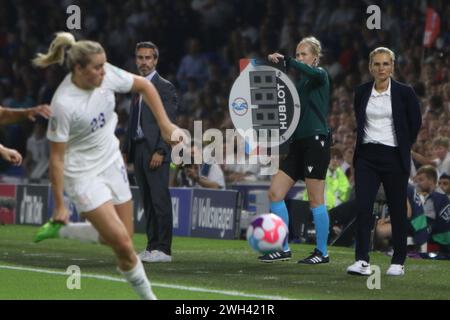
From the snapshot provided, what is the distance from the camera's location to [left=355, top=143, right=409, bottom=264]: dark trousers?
36.0 feet

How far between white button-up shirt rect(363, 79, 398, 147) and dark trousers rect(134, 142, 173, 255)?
2.36m

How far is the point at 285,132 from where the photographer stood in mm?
13609

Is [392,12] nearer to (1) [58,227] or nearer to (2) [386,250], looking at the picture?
(2) [386,250]

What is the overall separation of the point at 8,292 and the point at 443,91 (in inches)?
372

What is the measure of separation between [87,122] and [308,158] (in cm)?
398

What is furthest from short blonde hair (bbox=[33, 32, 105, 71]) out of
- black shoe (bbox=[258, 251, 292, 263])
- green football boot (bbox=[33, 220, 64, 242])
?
black shoe (bbox=[258, 251, 292, 263])

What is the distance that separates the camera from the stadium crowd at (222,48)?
18.0 metres

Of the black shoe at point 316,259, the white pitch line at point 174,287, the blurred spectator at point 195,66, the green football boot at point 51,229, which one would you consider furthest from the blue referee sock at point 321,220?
the blurred spectator at point 195,66

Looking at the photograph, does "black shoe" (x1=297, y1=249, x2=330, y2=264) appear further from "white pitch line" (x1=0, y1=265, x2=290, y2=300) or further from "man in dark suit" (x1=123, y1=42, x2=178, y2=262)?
"white pitch line" (x1=0, y1=265, x2=290, y2=300)

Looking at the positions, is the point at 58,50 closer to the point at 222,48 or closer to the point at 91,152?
the point at 91,152

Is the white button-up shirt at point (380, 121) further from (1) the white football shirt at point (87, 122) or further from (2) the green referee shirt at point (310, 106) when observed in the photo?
(1) the white football shirt at point (87, 122)

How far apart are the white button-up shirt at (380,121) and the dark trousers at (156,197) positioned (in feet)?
7.74

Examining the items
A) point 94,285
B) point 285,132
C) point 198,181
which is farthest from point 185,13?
point 94,285

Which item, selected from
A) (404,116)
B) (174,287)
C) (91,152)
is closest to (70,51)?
(91,152)
